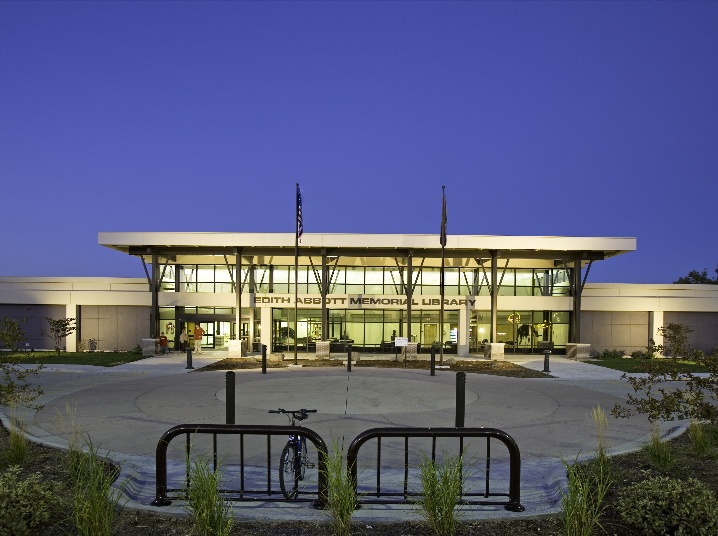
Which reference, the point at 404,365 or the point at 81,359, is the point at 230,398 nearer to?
the point at 404,365

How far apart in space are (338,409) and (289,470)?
637cm

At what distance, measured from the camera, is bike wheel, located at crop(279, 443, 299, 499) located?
6607 millimetres

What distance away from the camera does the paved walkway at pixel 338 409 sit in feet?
24.4

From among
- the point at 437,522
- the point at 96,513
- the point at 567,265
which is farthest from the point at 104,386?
the point at 567,265

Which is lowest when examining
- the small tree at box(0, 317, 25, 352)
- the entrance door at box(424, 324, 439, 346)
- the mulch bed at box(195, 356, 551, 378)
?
the mulch bed at box(195, 356, 551, 378)

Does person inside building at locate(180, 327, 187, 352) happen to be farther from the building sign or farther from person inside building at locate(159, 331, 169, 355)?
the building sign

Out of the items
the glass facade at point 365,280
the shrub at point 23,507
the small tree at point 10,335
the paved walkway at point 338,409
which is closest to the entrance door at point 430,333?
the glass facade at point 365,280

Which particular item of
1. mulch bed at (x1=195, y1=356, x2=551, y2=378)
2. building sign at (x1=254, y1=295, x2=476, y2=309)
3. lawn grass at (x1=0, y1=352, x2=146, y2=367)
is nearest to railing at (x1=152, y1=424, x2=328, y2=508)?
mulch bed at (x1=195, y1=356, x2=551, y2=378)

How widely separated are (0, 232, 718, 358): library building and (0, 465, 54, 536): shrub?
23787mm

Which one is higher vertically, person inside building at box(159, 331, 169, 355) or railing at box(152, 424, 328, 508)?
railing at box(152, 424, 328, 508)

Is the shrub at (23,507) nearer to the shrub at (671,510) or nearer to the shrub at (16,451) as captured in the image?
the shrub at (16,451)

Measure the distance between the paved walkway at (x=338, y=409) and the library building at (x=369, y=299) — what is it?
830 centimetres

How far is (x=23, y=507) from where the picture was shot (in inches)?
207

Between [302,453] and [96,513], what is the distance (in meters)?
2.91
